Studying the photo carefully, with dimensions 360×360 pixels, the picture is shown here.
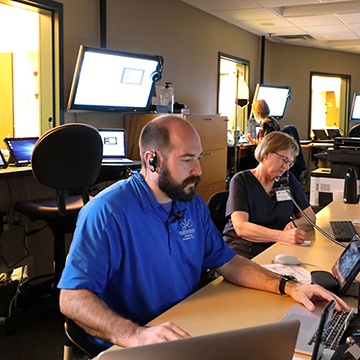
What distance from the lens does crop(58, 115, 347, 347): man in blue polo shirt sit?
127cm

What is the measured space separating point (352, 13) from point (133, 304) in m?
5.41

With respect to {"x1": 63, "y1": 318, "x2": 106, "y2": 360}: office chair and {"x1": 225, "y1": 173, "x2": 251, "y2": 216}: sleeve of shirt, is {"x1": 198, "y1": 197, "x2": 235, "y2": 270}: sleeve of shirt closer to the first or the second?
{"x1": 63, "y1": 318, "x2": 106, "y2": 360}: office chair

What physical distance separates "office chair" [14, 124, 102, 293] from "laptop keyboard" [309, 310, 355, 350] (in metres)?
1.76

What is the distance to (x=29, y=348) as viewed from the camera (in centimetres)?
249

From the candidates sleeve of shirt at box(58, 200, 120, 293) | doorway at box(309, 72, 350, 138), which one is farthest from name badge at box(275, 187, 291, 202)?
doorway at box(309, 72, 350, 138)

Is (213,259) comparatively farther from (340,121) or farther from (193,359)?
(340,121)

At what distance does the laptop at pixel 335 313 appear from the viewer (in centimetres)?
113

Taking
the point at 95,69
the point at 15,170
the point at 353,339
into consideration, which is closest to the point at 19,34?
the point at 95,69

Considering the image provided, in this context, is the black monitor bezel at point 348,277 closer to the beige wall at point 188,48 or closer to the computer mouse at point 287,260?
the computer mouse at point 287,260

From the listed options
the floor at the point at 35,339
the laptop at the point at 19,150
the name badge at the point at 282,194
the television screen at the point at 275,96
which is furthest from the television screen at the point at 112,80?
the television screen at the point at 275,96

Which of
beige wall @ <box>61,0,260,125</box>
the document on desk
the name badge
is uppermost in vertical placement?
beige wall @ <box>61,0,260,125</box>

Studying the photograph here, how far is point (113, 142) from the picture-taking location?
386cm

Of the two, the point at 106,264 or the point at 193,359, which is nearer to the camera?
the point at 193,359

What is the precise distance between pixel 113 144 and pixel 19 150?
3.06ft
